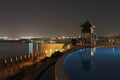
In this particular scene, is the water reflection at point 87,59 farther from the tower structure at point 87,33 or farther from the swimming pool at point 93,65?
the tower structure at point 87,33

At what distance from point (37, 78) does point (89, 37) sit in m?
12.5

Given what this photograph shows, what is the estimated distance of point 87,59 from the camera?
44.7 feet

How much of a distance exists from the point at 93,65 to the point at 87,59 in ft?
5.59

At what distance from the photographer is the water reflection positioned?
448 inches

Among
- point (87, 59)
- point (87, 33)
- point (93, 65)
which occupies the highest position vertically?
point (87, 33)

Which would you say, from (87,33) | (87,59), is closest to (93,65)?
(87,59)

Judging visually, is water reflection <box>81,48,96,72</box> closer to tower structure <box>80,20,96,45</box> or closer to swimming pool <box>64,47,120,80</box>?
swimming pool <box>64,47,120,80</box>

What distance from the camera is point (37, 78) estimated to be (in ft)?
33.2

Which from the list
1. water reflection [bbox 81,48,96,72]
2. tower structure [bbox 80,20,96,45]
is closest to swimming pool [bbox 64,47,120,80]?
water reflection [bbox 81,48,96,72]

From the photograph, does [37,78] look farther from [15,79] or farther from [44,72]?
[15,79]

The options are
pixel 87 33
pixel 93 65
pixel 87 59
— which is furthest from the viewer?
pixel 87 33

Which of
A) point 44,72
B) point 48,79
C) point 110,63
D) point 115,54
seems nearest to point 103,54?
point 115,54

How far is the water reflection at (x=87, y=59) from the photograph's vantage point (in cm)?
1138

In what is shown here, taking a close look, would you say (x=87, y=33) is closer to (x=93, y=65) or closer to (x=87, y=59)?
(x=87, y=59)
